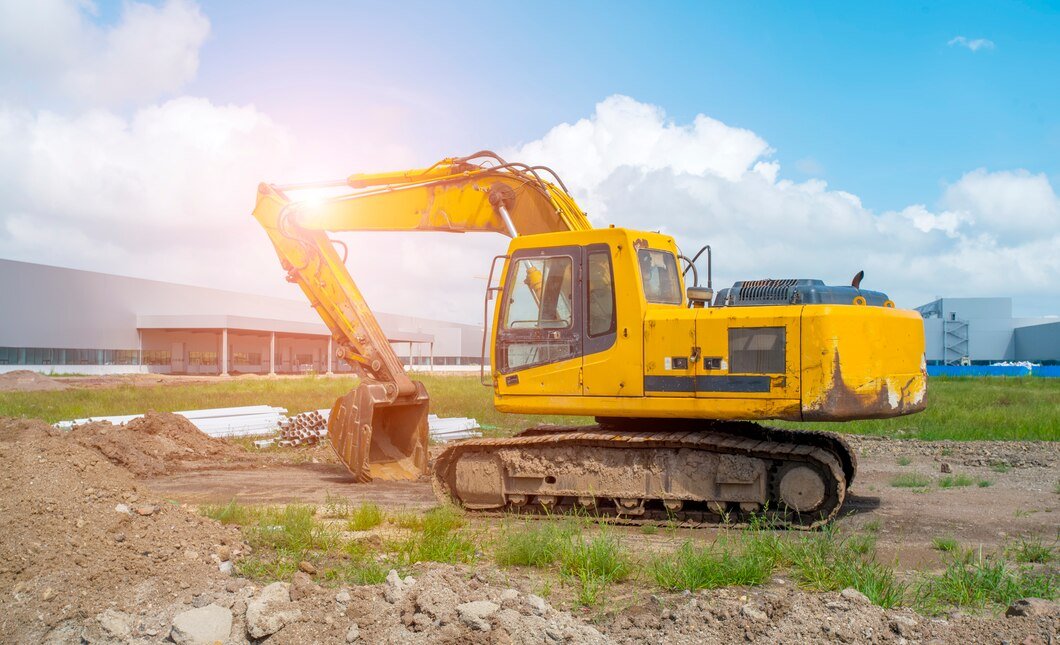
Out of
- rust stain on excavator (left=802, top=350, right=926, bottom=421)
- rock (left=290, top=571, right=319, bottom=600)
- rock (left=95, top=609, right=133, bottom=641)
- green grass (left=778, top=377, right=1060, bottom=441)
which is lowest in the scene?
rock (left=95, top=609, right=133, bottom=641)

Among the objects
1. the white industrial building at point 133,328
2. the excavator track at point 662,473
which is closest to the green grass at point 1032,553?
the excavator track at point 662,473

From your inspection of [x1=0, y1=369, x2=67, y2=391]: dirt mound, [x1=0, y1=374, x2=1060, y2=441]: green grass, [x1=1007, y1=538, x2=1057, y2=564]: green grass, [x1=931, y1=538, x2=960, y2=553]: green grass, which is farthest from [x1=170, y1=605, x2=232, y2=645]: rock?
[x1=0, y1=369, x2=67, y2=391]: dirt mound

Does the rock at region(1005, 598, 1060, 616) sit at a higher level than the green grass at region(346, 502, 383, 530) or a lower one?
higher

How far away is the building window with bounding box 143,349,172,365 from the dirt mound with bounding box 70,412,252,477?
1646 inches

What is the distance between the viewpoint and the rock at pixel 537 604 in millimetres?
5188

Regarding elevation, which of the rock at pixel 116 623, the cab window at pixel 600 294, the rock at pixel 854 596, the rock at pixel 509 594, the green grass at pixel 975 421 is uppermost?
the cab window at pixel 600 294

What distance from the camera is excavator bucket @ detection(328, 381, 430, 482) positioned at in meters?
10.7

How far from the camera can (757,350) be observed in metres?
7.97

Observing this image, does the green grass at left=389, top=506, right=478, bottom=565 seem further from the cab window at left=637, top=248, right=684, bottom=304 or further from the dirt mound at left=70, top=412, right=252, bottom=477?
the dirt mound at left=70, top=412, right=252, bottom=477

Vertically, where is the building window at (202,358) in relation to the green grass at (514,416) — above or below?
above

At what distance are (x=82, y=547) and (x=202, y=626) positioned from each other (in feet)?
5.72

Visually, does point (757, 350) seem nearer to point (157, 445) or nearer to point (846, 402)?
point (846, 402)

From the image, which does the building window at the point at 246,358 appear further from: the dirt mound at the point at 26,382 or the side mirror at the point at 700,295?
the side mirror at the point at 700,295

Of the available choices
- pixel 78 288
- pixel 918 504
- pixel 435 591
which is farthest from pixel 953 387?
pixel 78 288
